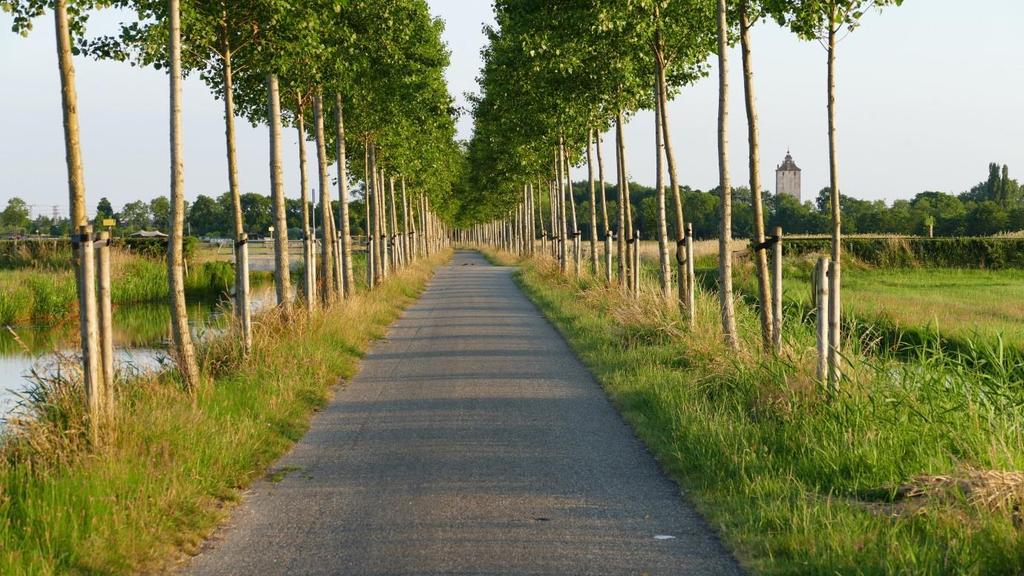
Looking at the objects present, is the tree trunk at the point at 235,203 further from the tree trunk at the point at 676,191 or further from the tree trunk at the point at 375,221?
the tree trunk at the point at 375,221

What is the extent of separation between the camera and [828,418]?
8414 mm

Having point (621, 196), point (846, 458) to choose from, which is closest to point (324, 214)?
point (621, 196)

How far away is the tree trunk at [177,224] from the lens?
10828 millimetres

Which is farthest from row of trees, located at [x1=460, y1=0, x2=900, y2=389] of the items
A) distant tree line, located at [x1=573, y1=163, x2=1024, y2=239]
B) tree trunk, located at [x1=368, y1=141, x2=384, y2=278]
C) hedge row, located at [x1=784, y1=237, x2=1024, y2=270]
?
distant tree line, located at [x1=573, y1=163, x2=1024, y2=239]

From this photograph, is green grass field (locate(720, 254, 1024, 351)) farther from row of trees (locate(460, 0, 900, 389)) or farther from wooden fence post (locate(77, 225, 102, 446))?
wooden fence post (locate(77, 225, 102, 446))

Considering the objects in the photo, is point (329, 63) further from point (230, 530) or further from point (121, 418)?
point (230, 530)

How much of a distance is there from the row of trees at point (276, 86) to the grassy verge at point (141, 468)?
0.42 meters

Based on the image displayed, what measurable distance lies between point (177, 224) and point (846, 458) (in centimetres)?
751

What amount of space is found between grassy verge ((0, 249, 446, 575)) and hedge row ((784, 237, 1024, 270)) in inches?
1506

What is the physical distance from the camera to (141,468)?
725 cm

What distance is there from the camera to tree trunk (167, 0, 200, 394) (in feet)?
35.5

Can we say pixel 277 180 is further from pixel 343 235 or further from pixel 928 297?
pixel 928 297

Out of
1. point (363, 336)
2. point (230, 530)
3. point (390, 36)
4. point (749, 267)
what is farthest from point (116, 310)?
point (230, 530)

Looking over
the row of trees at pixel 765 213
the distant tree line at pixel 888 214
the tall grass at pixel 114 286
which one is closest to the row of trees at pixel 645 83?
the tall grass at pixel 114 286
